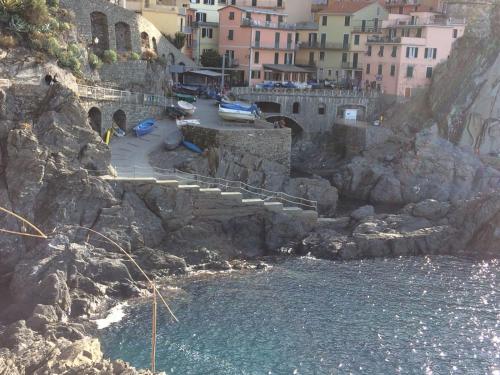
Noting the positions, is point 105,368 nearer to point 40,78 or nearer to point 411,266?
point 411,266

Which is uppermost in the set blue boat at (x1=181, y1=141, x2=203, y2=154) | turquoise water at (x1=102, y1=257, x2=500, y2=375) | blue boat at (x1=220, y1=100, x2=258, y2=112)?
blue boat at (x1=220, y1=100, x2=258, y2=112)

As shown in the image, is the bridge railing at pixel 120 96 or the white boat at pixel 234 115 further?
the white boat at pixel 234 115

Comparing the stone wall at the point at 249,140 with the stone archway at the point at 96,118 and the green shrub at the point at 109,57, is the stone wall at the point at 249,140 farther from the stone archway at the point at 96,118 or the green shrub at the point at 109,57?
the green shrub at the point at 109,57

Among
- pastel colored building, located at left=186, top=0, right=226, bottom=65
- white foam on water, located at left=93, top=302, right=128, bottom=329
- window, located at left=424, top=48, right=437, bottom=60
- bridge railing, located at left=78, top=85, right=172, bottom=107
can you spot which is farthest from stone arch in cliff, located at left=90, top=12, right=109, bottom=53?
window, located at left=424, top=48, right=437, bottom=60

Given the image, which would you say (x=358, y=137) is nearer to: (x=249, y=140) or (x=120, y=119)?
(x=249, y=140)

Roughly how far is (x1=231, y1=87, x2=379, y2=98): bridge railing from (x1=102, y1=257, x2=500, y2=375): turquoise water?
27.7m

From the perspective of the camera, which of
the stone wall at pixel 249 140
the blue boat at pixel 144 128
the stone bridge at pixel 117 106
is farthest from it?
the blue boat at pixel 144 128

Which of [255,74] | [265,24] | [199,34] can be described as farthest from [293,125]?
[199,34]

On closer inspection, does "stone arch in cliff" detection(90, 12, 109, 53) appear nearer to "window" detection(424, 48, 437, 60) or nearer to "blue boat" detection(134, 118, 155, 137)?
"blue boat" detection(134, 118, 155, 137)

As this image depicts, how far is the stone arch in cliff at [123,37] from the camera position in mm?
61969

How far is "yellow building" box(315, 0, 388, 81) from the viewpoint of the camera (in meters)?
75.5

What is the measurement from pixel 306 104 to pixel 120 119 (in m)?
21.2

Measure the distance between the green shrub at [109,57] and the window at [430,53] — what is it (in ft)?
106

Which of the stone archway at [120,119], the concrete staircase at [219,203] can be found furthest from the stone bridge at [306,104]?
the concrete staircase at [219,203]
